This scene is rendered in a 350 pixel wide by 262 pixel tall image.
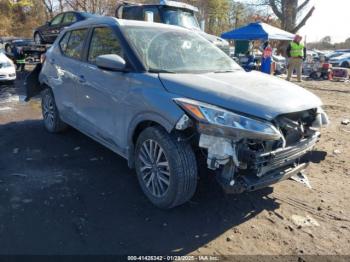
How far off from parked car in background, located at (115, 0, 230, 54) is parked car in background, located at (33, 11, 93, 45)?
2.49 metres

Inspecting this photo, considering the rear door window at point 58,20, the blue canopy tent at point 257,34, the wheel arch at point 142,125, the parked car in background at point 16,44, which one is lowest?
the wheel arch at point 142,125

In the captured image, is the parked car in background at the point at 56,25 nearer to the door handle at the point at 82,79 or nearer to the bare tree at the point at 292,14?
the door handle at the point at 82,79

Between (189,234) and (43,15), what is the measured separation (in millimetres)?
44278

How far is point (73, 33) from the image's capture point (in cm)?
509

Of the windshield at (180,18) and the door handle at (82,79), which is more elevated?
the windshield at (180,18)

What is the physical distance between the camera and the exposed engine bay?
2.90 m

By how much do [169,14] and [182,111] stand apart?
845cm

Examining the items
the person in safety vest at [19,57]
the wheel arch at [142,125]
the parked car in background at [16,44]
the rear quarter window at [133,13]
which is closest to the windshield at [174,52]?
the wheel arch at [142,125]

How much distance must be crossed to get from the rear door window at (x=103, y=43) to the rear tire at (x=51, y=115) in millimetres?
1542

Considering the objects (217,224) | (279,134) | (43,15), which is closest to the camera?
(279,134)

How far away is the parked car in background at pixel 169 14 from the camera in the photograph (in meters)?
10.5

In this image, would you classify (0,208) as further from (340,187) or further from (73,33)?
(340,187)

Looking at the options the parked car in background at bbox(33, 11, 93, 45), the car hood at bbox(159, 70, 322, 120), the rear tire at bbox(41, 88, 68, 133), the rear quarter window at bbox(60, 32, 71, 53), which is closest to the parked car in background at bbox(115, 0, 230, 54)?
the parked car in background at bbox(33, 11, 93, 45)

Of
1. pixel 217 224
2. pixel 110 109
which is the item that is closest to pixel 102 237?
pixel 217 224
